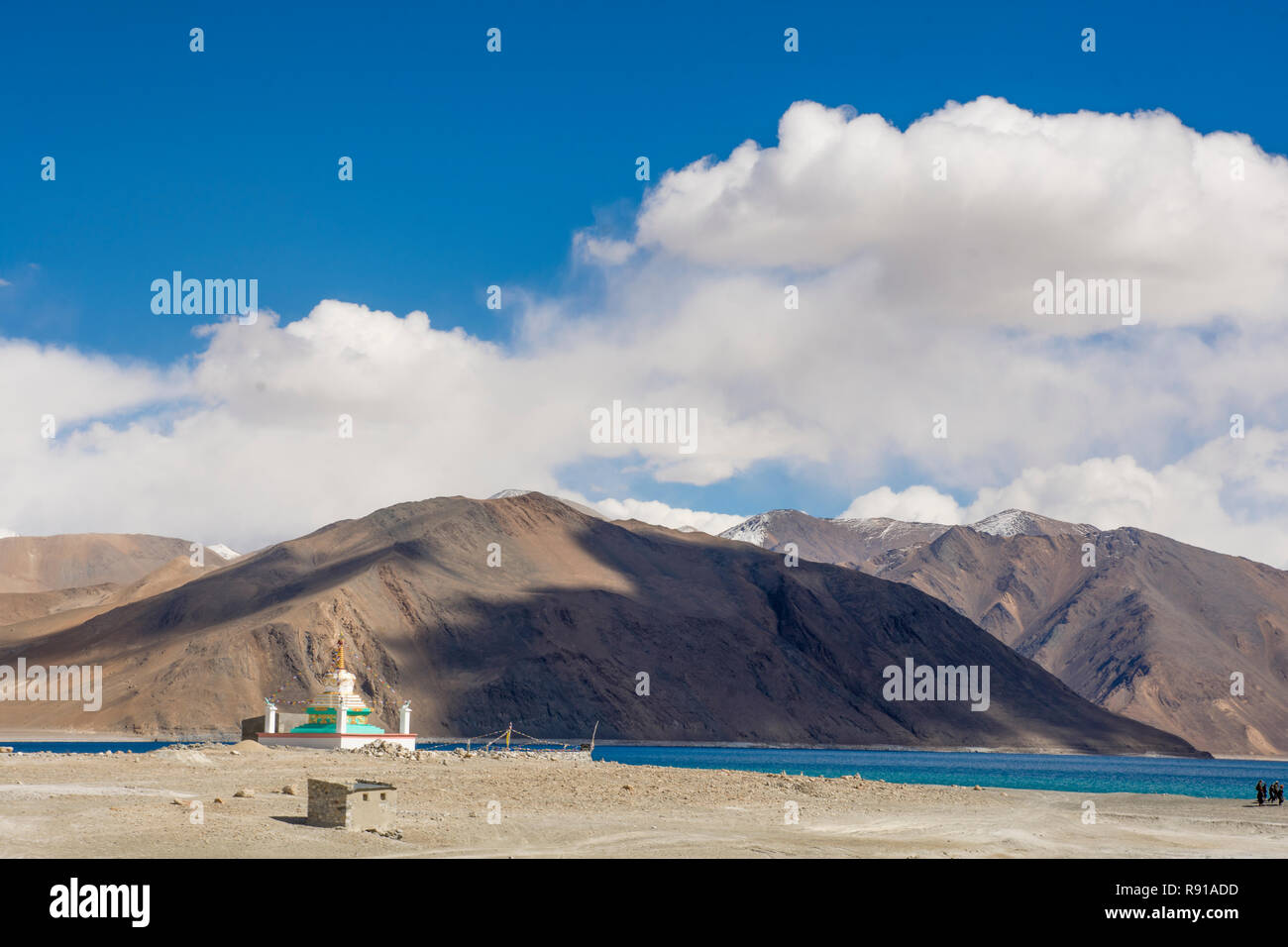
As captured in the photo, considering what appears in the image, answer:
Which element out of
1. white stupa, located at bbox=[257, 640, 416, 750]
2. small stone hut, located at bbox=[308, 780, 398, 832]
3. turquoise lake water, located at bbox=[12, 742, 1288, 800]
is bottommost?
turquoise lake water, located at bbox=[12, 742, 1288, 800]

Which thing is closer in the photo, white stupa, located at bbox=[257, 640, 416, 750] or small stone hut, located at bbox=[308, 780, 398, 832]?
small stone hut, located at bbox=[308, 780, 398, 832]

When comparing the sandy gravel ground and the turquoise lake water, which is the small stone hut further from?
the turquoise lake water

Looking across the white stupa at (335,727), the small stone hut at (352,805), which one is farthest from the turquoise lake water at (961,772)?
the small stone hut at (352,805)

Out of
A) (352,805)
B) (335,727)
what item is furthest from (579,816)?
(335,727)

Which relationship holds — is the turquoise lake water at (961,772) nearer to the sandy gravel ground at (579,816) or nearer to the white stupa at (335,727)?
the white stupa at (335,727)

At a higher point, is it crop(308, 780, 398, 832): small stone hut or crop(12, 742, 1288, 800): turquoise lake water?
crop(308, 780, 398, 832): small stone hut

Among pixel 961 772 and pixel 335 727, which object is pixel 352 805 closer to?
pixel 335 727

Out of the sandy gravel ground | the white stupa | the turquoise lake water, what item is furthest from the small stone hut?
the turquoise lake water
